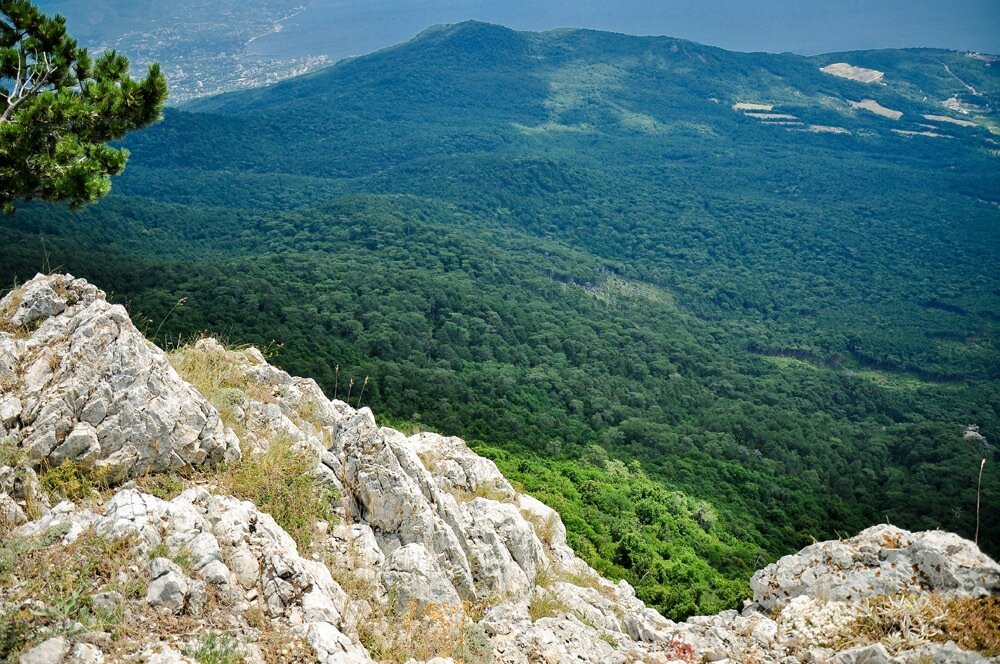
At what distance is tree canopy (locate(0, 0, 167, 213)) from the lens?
10195 millimetres

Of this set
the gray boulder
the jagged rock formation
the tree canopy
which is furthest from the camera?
the gray boulder

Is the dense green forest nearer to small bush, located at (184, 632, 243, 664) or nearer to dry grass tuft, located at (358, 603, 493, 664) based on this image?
dry grass tuft, located at (358, 603, 493, 664)

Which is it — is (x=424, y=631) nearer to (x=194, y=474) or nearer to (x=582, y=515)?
(x=194, y=474)

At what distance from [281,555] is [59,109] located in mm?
8146

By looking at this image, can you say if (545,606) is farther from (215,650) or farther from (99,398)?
(99,398)

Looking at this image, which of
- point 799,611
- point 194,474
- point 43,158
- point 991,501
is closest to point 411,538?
point 194,474

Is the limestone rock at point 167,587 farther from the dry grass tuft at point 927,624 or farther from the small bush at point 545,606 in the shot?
the dry grass tuft at point 927,624

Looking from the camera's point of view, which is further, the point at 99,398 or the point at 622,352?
the point at 622,352

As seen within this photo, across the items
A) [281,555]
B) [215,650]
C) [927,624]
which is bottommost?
[927,624]

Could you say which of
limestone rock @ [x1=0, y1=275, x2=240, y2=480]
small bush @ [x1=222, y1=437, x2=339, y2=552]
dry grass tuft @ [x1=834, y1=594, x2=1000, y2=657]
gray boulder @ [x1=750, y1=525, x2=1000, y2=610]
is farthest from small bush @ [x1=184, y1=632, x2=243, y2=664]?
gray boulder @ [x1=750, y1=525, x2=1000, y2=610]

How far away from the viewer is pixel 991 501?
62.8 m

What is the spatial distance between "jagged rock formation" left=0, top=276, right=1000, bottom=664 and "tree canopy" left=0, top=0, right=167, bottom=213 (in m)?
1.97

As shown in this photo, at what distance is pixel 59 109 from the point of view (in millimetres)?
10227

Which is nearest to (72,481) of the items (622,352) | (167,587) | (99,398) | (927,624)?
(99,398)
